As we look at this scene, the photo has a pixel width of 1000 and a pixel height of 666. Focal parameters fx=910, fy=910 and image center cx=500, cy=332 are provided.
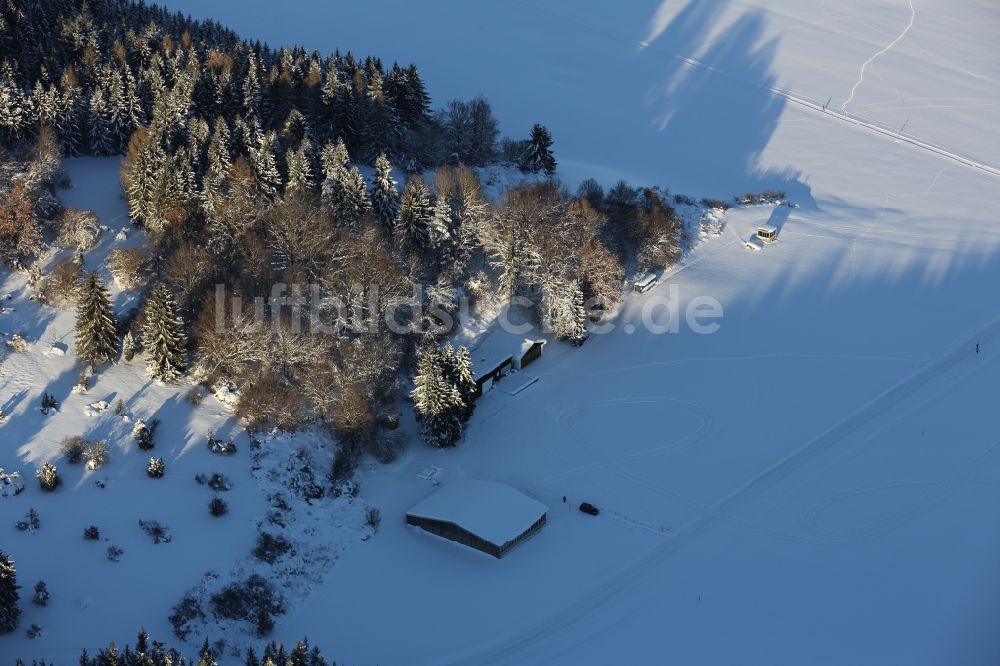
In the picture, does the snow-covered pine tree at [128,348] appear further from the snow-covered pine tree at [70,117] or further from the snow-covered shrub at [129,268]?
the snow-covered pine tree at [70,117]

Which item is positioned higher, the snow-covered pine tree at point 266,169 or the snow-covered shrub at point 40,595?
the snow-covered pine tree at point 266,169

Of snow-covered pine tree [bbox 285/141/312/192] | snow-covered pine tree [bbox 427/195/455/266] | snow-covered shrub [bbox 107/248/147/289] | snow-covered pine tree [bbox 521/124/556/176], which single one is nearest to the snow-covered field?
snow-covered shrub [bbox 107/248/147/289]

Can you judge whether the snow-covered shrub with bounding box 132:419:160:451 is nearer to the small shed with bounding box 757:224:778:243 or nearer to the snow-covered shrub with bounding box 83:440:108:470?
the snow-covered shrub with bounding box 83:440:108:470

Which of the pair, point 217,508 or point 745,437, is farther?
point 745,437

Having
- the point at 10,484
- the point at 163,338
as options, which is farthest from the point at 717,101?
the point at 10,484

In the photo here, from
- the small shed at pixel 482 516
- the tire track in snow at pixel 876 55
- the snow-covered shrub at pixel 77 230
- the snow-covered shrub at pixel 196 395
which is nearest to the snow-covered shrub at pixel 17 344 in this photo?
the snow-covered shrub at pixel 77 230

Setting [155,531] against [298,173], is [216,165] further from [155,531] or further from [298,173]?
[155,531]
